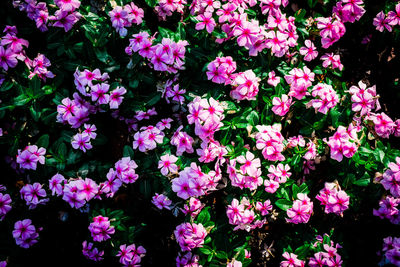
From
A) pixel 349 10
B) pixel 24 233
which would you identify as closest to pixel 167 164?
pixel 24 233

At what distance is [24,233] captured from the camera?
8.06ft

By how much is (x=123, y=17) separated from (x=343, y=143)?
1.94 meters

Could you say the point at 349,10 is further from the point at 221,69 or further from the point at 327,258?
the point at 327,258

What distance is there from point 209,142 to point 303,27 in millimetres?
1505

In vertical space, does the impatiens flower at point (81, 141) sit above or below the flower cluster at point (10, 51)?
below

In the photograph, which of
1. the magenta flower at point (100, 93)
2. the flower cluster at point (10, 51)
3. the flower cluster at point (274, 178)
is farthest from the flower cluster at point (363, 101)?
the flower cluster at point (10, 51)

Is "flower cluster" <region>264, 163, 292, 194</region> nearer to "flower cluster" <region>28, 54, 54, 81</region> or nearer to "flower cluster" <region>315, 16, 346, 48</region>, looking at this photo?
"flower cluster" <region>315, 16, 346, 48</region>

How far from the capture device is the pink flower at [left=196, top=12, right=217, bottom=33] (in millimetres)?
2352

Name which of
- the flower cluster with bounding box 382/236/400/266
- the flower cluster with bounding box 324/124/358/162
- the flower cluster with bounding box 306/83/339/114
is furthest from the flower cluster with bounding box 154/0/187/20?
the flower cluster with bounding box 382/236/400/266

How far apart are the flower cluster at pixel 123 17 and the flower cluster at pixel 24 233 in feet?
5.67

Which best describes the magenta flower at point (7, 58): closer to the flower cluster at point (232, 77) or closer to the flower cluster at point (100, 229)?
the flower cluster at point (100, 229)

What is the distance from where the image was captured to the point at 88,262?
2877mm

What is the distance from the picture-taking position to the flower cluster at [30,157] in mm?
2295

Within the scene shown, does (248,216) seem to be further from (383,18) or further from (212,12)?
(383,18)
